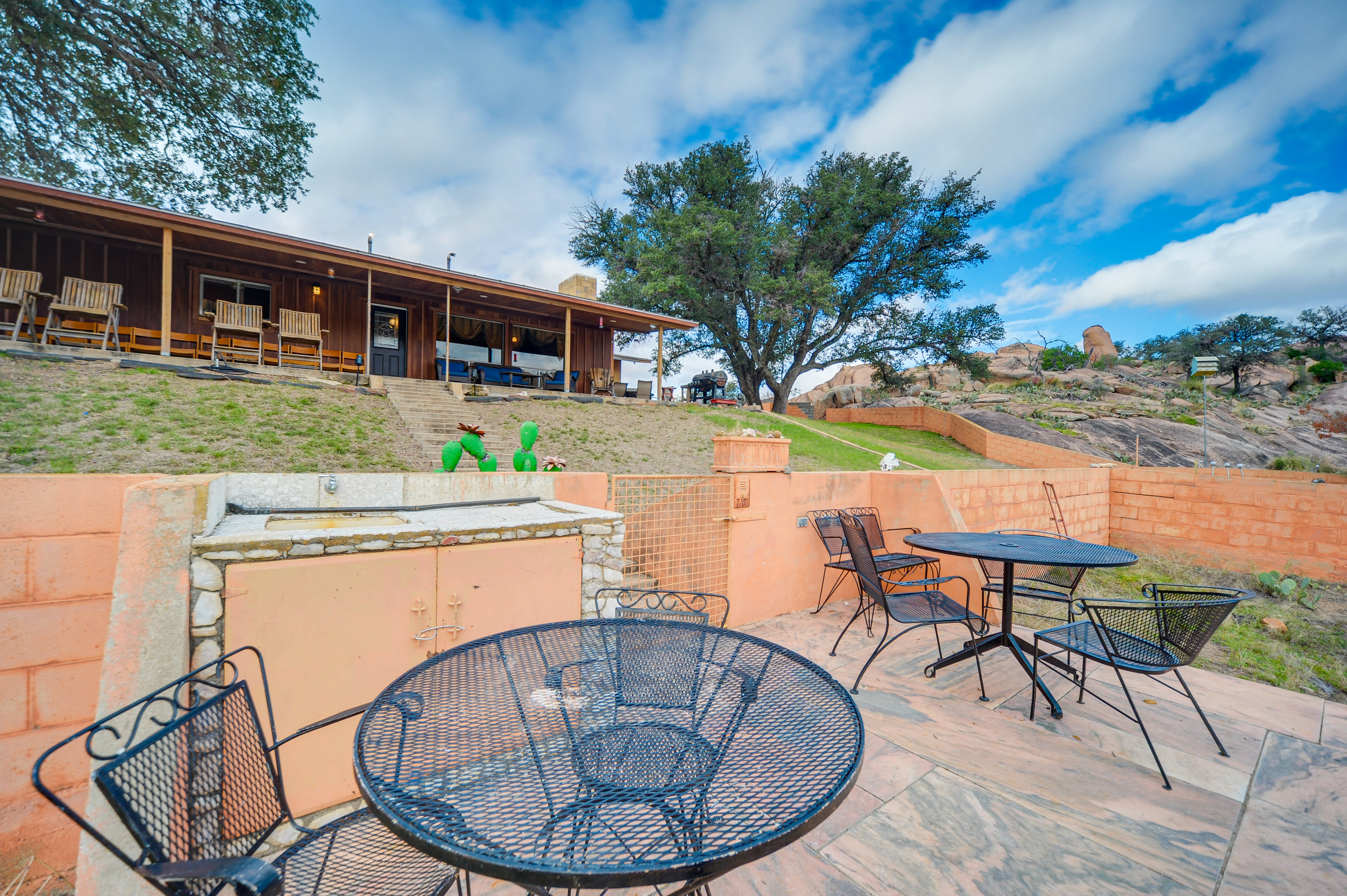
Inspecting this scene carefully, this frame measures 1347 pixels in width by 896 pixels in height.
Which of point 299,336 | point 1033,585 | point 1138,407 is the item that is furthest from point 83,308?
point 1138,407

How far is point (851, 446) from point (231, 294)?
14012 mm

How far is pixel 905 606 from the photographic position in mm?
3141

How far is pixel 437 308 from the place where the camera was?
12000 millimetres

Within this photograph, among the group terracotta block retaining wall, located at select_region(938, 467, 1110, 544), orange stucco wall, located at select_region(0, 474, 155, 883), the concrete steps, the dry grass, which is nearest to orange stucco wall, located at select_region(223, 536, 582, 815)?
orange stucco wall, located at select_region(0, 474, 155, 883)

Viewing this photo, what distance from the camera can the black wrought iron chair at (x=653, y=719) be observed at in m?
1.17

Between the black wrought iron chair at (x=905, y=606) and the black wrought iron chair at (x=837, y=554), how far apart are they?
0.50 meters

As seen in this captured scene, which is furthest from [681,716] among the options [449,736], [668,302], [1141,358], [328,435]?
[1141,358]

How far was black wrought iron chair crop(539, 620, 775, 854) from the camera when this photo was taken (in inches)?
46.1

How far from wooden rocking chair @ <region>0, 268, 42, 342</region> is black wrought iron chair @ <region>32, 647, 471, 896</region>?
31.1ft

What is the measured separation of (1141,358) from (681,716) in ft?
136

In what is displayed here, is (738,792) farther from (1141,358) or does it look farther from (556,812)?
(1141,358)

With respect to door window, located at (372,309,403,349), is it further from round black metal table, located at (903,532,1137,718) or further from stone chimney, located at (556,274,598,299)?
round black metal table, located at (903,532,1137,718)

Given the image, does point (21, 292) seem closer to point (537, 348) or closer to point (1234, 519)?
point (537, 348)

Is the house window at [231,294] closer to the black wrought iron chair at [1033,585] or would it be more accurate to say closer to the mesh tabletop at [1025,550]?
the mesh tabletop at [1025,550]
